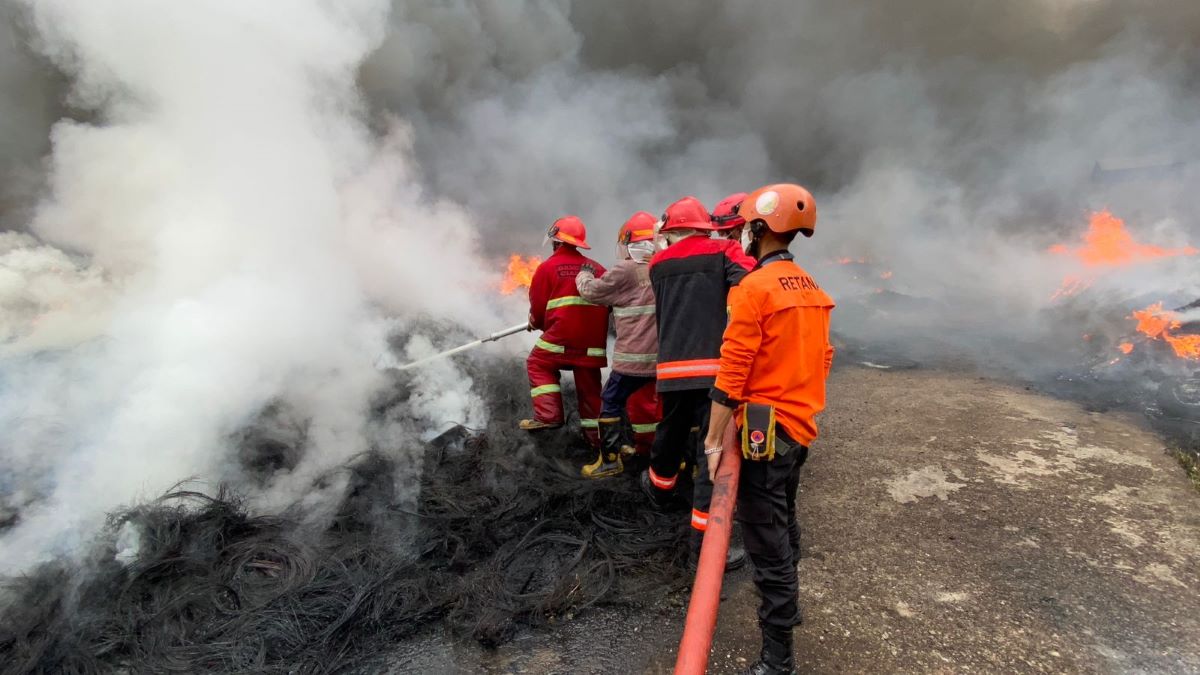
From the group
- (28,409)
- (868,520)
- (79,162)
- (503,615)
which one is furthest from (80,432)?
(868,520)

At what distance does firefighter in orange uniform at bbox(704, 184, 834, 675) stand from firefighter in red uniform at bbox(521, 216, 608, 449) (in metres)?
2.21

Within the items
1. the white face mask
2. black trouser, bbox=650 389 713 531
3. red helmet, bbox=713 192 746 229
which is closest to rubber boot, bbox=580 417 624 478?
black trouser, bbox=650 389 713 531

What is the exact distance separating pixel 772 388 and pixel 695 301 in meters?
0.98

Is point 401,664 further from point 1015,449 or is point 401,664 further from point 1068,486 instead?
point 1015,449

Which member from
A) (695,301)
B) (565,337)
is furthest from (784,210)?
(565,337)

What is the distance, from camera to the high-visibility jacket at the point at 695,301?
3.09 meters

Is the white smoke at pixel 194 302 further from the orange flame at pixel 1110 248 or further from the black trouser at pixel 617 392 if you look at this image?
the orange flame at pixel 1110 248

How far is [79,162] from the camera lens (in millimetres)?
5449

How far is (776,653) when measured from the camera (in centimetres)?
223

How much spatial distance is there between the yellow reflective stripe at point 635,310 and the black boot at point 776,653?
7.20 ft

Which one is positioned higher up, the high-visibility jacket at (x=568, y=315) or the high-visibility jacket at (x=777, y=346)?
the high-visibility jacket at (x=568, y=315)

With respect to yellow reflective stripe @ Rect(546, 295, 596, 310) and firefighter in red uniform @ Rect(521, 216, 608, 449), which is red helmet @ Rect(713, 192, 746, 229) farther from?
yellow reflective stripe @ Rect(546, 295, 596, 310)

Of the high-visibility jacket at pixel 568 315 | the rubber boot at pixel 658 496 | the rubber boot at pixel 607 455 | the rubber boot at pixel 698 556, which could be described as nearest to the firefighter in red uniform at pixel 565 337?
the high-visibility jacket at pixel 568 315

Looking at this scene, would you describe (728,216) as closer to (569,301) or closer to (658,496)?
(569,301)
